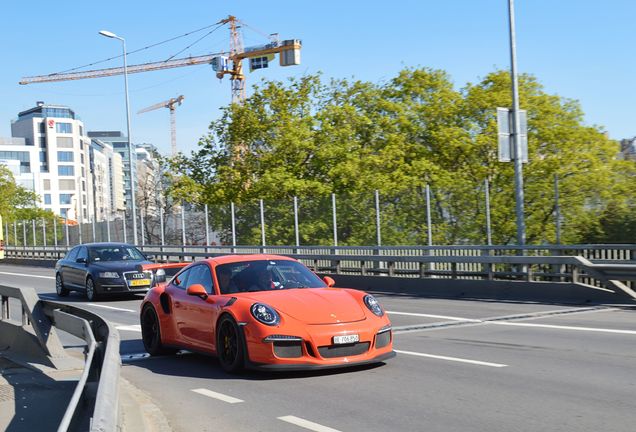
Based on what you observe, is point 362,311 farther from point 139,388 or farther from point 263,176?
point 263,176

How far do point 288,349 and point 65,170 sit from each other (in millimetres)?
157221

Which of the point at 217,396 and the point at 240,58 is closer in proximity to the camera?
the point at 217,396

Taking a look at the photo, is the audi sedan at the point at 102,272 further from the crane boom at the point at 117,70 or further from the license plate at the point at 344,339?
the crane boom at the point at 117,70

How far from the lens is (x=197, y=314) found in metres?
10.1

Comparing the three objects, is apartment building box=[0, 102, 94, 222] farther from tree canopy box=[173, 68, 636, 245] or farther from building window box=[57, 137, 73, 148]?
tree canopy box=[173, 68, 636, 245]

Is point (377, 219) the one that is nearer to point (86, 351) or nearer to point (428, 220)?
point (428, 220)

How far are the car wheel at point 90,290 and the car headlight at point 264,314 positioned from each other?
13.2 metres

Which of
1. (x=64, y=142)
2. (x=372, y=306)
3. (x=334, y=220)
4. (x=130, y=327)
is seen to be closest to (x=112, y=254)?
(x=334, y=220)

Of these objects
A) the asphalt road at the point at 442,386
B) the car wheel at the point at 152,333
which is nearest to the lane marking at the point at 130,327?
the asphalt road at the point at 442,386

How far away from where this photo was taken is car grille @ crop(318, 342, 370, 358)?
877 cm

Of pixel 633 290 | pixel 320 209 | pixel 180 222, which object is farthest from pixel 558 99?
pixel 633 290

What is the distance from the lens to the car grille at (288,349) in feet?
28.7

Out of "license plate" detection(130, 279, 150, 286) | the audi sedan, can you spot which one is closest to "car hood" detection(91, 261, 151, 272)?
the audi sedan

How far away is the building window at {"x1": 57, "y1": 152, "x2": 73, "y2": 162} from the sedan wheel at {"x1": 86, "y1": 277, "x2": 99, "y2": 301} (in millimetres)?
142376
